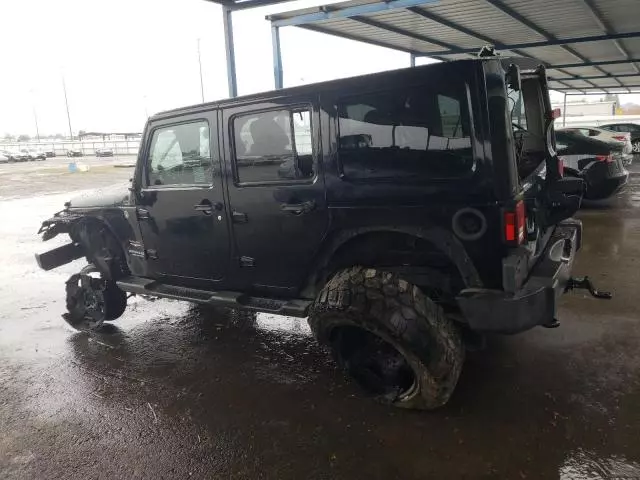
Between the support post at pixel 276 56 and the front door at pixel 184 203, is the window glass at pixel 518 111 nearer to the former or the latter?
the front door at pixel 184 203

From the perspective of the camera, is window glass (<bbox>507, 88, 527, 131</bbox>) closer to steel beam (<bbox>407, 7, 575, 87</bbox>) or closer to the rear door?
the rear door

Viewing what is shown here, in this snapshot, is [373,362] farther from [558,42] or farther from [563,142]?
[558,42]

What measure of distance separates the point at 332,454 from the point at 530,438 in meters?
1.14

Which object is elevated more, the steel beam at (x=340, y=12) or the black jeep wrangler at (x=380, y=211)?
the steel beam at (x=340, y=12)

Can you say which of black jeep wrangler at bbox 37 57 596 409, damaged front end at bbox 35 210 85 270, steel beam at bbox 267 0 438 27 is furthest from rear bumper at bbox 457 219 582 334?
steel beam at bbox 267 0 438 27

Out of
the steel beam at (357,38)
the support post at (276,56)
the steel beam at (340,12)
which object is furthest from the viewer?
the steel beam at (357,38)

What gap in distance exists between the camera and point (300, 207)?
325 cm

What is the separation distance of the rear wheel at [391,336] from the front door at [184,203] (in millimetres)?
1170

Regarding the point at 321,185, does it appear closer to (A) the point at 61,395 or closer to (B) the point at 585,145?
(A) the point at 61,395

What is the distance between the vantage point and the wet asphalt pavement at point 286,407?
2.68 meters

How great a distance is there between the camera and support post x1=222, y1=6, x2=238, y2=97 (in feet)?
25.6

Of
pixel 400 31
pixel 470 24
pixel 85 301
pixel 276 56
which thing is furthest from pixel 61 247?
pixel 470 24

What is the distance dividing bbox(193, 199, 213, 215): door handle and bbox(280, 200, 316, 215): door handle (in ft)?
2.44

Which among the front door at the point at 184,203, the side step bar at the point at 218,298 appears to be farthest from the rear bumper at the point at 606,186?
the front door at the point at 184,203
